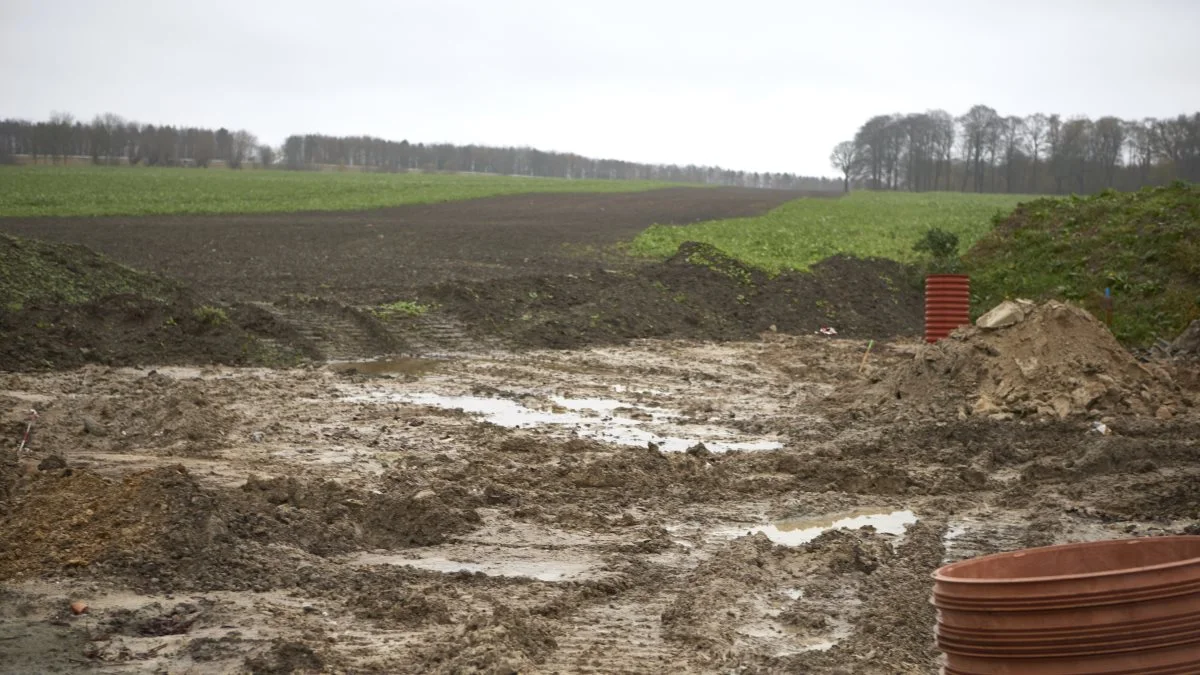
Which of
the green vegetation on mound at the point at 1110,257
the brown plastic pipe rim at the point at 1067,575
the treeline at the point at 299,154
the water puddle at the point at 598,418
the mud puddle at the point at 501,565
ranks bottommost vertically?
the mud puddle at the point at 501,565

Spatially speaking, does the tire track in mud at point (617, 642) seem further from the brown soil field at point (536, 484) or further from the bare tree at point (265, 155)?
the bare tree at point (265, 155)

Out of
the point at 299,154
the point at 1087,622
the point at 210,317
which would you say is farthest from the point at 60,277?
the point at 299,154

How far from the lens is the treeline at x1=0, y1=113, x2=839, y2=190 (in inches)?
3893

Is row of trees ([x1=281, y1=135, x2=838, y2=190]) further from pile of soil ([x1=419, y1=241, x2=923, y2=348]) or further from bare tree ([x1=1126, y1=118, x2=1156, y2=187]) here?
pile of soil ([x1=419, y1=241, x2=923, y2=348])

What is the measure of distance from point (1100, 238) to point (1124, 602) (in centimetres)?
2291

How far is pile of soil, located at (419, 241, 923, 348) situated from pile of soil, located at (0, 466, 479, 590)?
978 centimetres

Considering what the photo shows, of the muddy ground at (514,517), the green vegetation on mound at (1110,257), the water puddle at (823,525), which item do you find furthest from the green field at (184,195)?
→ the water puddle at (823,525)

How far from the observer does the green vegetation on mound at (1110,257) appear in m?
20.8

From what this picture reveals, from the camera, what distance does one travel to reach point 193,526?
7379 millimetres

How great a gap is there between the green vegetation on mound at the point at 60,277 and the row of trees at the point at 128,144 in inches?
3329

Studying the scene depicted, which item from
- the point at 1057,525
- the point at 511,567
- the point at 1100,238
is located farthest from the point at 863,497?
the point at 1100,238

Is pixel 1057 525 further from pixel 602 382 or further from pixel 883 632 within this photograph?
pixel 602 382

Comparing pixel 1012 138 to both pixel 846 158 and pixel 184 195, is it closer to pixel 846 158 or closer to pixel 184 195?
pixel 846 158

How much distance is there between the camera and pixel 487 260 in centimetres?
2919
